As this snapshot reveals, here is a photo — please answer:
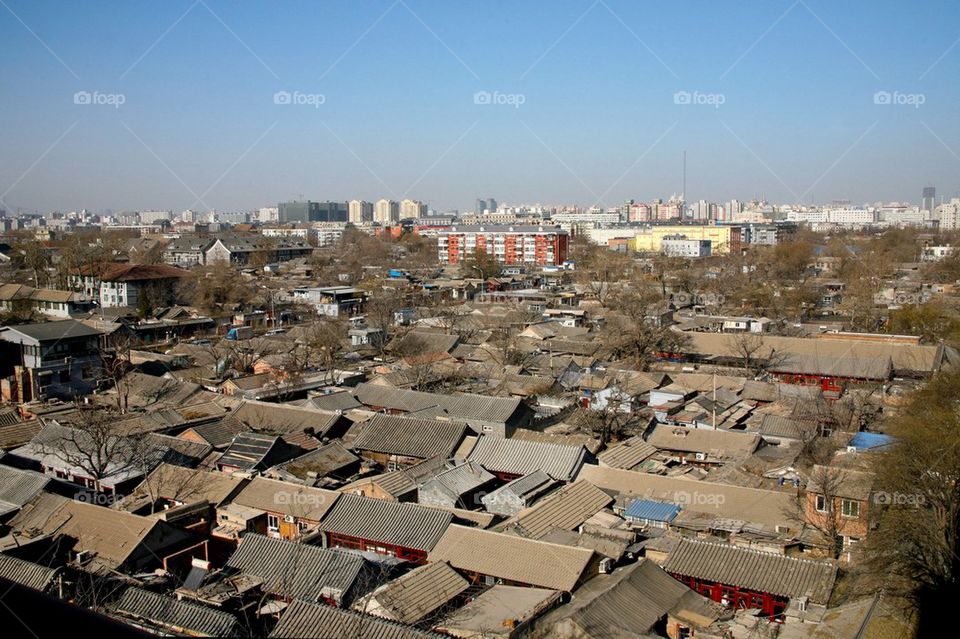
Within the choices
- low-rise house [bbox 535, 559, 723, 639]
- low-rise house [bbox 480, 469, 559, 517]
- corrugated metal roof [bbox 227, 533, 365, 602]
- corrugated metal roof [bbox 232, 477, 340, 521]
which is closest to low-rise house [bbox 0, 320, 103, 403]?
corrugated metal roof [bbox 232, 477, 340, 521]

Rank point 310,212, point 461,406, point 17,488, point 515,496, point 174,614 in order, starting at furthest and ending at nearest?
point 310,212, point 461,406, point 515,496, point 17,488, point 174,614

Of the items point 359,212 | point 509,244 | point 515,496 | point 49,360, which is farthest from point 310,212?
point 515,496

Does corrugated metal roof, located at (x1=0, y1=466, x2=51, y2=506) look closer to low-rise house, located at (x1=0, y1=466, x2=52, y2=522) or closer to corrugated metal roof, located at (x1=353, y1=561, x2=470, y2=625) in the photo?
low-rise house, located at (x1=0, y1=466, x2=52, y2=522)

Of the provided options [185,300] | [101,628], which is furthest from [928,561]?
[185,300]

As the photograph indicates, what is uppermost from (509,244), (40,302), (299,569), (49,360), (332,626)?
(509,244)

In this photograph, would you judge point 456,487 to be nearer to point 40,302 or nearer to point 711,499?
point 711,499
